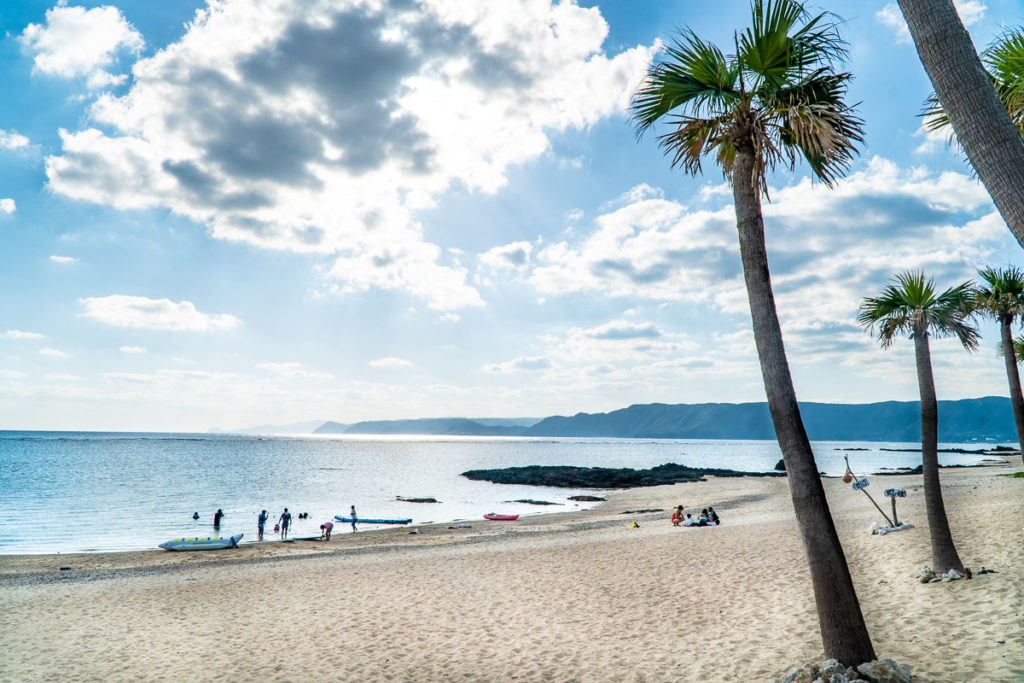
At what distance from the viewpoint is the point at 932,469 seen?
1077 cm

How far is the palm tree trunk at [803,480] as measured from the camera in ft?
20.4

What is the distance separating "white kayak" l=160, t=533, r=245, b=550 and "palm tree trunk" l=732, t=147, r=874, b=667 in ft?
88.1

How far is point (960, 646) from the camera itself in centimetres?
760

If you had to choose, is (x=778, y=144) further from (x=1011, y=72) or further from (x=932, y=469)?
(x=932, y=469)

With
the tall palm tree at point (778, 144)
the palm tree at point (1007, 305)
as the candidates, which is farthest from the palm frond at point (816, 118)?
the palm tree at point (1007, 305)

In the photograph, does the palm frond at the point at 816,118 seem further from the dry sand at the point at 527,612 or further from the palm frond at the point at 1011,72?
the dry sand at the point at 527,612

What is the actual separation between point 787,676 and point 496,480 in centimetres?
6586

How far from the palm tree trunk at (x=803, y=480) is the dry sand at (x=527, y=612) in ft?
5.39

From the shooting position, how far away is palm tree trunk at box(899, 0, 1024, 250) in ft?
11.6

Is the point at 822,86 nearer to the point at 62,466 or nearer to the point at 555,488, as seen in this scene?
the point at 555,488

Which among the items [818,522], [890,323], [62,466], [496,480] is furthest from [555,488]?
[62,466]

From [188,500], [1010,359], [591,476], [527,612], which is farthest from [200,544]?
[591,476]

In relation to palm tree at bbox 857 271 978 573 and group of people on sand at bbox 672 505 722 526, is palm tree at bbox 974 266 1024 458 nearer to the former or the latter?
palm tree at bbox 857 271 978 573

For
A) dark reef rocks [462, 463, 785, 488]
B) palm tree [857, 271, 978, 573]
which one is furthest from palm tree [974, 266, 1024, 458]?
dark reef rocks [462, 463, 785, 488]
